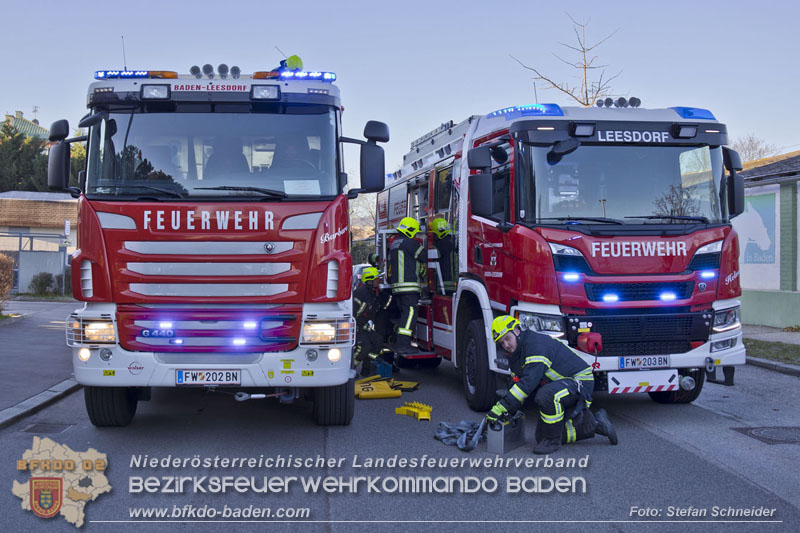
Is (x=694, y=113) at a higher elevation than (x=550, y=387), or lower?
higher

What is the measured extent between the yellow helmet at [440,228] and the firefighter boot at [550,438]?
3.78 m

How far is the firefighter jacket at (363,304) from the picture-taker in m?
10.00

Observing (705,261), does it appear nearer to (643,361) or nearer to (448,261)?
(643,361)

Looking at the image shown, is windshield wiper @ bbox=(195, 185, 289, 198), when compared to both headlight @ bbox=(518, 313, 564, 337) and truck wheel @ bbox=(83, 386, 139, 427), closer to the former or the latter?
truck wheel @ bbox=(83, 386, 139, 427)

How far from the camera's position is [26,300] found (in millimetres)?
21547

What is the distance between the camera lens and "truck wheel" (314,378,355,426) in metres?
7.12

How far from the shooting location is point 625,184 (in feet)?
24.4

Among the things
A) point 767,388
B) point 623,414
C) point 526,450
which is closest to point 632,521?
point 526,450

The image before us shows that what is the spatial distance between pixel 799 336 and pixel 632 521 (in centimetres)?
1144

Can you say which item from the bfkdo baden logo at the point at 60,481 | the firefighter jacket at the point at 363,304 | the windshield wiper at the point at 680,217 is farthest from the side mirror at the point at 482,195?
the bfkdo baden logo at the point at 60,481

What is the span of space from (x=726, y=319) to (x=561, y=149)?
238 centimetres

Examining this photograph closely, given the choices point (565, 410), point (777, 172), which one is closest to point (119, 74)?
point (565, 410)

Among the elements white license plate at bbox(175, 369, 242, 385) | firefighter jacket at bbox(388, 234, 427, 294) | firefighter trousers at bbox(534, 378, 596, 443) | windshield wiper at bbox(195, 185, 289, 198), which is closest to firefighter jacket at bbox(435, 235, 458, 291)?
firefighter jacket at bbox(388, 234, 427, 294)

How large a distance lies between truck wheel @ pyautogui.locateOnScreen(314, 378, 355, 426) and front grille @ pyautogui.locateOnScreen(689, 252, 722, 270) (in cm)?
349
